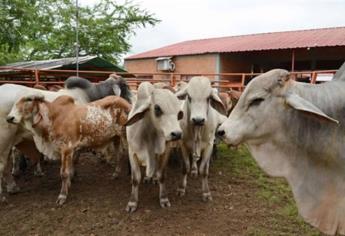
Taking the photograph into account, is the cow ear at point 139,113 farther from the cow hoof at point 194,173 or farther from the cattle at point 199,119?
the cow hoof at point 194,173

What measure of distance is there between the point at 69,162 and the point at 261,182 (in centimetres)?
246

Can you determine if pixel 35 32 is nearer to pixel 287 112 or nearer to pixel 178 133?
pixel 178 133

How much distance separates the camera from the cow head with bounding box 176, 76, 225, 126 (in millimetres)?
4473

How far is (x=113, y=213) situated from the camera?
4.54 metres

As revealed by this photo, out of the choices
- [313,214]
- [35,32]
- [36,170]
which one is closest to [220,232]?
[313,214]

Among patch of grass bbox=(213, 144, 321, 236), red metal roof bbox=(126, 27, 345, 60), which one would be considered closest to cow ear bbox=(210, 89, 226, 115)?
patch of grass bbox=(213, 144, 321, 236)

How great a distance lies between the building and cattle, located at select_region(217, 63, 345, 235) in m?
12.6

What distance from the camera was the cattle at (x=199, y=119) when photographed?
458 cm

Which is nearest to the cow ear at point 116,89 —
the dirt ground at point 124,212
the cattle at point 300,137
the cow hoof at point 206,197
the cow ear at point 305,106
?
the dirt ground at point 124,212

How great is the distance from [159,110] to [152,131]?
0.33 meters

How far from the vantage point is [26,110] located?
15.5 ft

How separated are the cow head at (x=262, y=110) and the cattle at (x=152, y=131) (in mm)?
1323

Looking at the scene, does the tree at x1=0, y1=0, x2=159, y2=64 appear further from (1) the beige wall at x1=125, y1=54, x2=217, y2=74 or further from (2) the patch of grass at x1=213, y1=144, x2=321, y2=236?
(2) the patch of grass at x1=213, y1=144, x2=321, y2=236

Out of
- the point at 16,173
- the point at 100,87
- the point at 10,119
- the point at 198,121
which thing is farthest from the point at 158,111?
the point at 16,173
